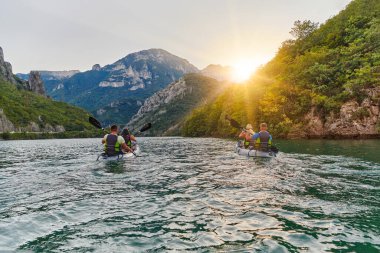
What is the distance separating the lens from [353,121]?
171 ft

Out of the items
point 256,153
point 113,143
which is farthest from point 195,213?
point 256,153

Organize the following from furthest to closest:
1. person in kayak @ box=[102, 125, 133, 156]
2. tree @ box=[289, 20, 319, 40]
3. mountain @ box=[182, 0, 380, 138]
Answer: tree @ box=[289, 20, 319, 40], mountain @ box=[182, 0, 380, 138], person in kayak @ box=[102, 125, 133, 156]

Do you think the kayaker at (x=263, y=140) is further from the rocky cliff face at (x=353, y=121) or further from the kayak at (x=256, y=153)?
the rocky cliff face at (x=353, y=121)

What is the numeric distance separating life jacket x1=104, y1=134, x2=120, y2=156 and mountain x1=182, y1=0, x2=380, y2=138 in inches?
1747

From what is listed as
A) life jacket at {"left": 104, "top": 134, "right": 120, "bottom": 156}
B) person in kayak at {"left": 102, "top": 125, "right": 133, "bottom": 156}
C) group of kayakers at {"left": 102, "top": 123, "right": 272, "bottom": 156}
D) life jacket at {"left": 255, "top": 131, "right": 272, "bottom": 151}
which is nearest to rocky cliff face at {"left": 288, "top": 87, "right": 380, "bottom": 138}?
→ group of kayakers at {"left": 102, "top": 123, "right": 272, "bottom": 156}

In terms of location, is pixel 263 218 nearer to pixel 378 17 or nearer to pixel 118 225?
pixel 118 225

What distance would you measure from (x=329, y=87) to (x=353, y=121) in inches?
395

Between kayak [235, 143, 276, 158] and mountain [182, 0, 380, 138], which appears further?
mountain [182, 0, 380, 138]

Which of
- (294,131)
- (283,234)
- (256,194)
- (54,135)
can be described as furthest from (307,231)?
(54,135)

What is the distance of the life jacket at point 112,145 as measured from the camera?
23.1 m

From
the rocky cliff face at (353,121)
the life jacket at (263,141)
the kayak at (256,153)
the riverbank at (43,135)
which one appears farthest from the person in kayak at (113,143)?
the riverbank at (43,135)

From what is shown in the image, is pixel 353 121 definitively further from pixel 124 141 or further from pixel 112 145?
pixel 112 145

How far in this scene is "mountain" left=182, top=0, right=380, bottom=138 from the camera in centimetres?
5200

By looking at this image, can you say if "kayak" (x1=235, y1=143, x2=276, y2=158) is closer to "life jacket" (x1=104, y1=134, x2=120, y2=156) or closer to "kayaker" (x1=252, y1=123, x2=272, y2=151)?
"kayaker" (x1=252, y1=123, x2=272, y2=151)
